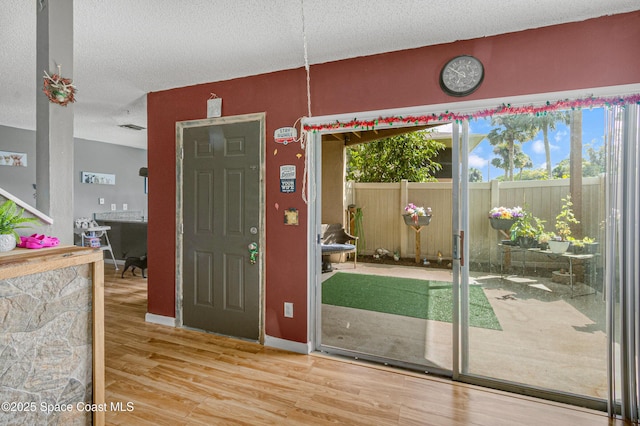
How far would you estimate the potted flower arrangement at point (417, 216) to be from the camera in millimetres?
5449

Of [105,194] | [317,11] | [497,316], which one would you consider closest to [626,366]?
[497,316]

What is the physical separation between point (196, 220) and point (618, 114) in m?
3.42

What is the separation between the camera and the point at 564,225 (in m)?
2.32

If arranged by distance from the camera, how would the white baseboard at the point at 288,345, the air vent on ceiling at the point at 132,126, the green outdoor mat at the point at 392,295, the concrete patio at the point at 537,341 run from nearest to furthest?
the concrete patio at the point at 537,341, the white baseboard at the point at 288,345, the green outdoor mat at the point at 392,295, the air vent on ceiling at the point at 132,126

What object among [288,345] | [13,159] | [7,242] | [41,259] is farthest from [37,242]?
[13,159]

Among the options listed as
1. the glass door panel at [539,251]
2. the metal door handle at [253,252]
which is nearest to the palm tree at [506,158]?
the glass door panel at [539,251]

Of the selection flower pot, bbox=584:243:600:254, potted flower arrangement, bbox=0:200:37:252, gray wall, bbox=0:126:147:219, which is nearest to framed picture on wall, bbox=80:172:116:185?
gray wall, bbox=0:126:147:219

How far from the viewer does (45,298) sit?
4.73 feet

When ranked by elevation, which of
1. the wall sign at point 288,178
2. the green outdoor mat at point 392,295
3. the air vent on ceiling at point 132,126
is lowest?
the green outdoor mat at point 392,295

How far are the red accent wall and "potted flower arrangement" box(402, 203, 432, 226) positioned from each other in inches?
122

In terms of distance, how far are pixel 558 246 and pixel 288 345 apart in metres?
2.28

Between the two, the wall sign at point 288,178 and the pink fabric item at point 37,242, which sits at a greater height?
the wall sign at point 288,178

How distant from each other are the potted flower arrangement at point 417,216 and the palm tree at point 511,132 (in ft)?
10.0

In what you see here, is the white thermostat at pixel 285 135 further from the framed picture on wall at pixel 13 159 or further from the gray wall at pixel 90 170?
the framed picture on wall at pixel 13 159
